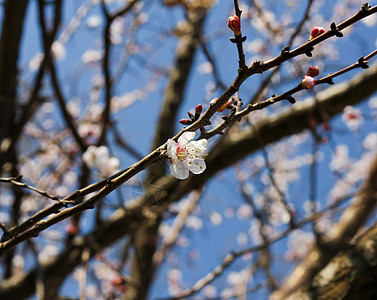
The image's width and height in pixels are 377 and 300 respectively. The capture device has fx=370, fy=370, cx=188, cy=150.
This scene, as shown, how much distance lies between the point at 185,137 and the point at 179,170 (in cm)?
9

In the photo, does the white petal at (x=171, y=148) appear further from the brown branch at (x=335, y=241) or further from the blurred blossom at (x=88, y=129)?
the blurred blossom at (x=88, y=129)

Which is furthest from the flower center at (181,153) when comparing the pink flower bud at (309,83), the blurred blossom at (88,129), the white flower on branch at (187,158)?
the blurred blossom at (88,129)

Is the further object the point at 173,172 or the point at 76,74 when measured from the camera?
the point at 76,74

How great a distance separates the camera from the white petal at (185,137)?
0.72 m

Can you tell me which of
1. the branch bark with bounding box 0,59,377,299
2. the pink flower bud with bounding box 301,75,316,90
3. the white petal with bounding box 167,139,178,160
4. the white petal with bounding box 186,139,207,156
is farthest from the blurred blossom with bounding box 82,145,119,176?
the pink flower bud with bounding box 301,75,316,90

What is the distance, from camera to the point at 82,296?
156cm

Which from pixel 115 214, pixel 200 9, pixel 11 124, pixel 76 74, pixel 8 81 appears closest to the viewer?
pixel 8 81

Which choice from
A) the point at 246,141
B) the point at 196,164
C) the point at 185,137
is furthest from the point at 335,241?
the point at 185,137

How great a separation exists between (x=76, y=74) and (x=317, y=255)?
2.96 m

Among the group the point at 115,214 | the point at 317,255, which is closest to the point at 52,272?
the point at 115,214

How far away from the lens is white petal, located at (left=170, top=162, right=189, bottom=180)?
783mm

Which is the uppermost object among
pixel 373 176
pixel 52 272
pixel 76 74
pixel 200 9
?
pixel 76 74

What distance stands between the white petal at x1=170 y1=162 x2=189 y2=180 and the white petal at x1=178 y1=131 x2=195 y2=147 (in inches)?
2.3

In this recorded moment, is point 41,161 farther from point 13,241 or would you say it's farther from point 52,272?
point 13,241
